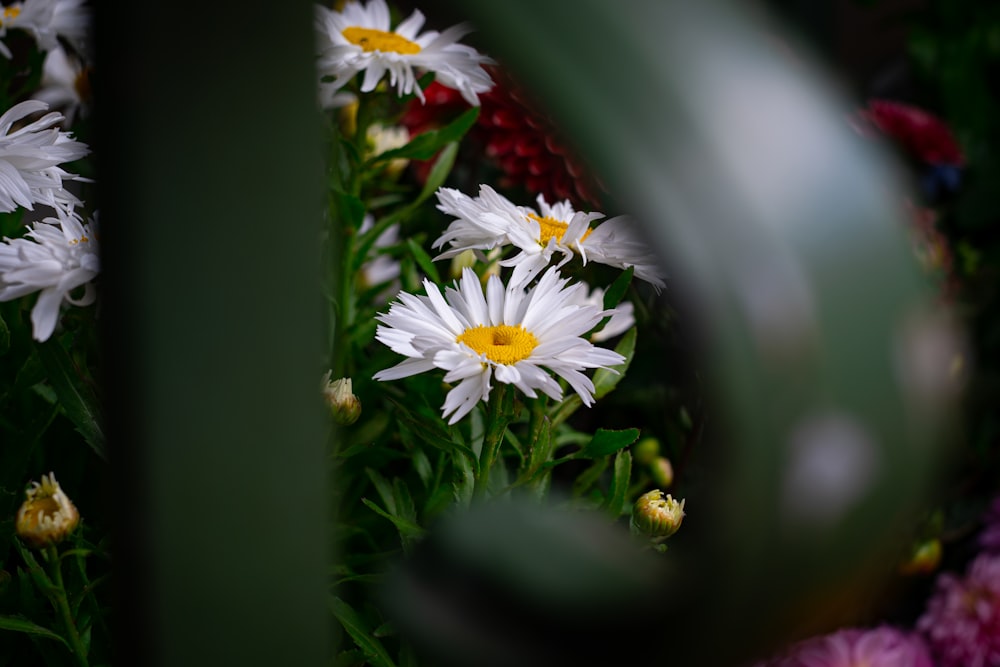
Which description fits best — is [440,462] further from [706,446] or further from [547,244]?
[706,446]

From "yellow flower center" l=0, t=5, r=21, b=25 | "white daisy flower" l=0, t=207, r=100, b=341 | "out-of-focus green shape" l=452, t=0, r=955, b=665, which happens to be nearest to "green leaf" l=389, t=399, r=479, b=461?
"white daisy flower" l=0, t=207, r=100, b=341

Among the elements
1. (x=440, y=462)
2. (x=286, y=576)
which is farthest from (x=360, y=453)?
(x=286, y=576)

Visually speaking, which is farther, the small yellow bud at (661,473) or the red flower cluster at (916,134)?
the red flower cluster at (916,134)

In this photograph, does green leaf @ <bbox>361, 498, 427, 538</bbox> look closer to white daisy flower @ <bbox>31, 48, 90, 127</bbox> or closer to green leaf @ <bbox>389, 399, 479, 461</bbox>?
green leaf @ <bbox>389, 399, 479, 461</bbox>

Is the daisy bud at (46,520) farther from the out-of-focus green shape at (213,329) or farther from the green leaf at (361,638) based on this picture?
the out-of-focus green shape at (213,329)

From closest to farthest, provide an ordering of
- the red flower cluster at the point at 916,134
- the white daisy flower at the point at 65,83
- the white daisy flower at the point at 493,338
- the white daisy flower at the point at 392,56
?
the white daisy flower at the point at 493,338, the white daisy flower at the point at 392,56, the white daisy flower at the point at 65,83, the red flower cluster at the point at 916,134

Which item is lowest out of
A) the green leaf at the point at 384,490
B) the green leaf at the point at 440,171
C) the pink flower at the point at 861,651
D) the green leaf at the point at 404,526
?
the pink flower at the point at 861,651

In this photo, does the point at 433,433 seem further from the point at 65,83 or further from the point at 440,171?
the point at 65,83

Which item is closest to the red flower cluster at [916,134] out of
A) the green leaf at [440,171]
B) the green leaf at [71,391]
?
the green leaf at [440,171]
